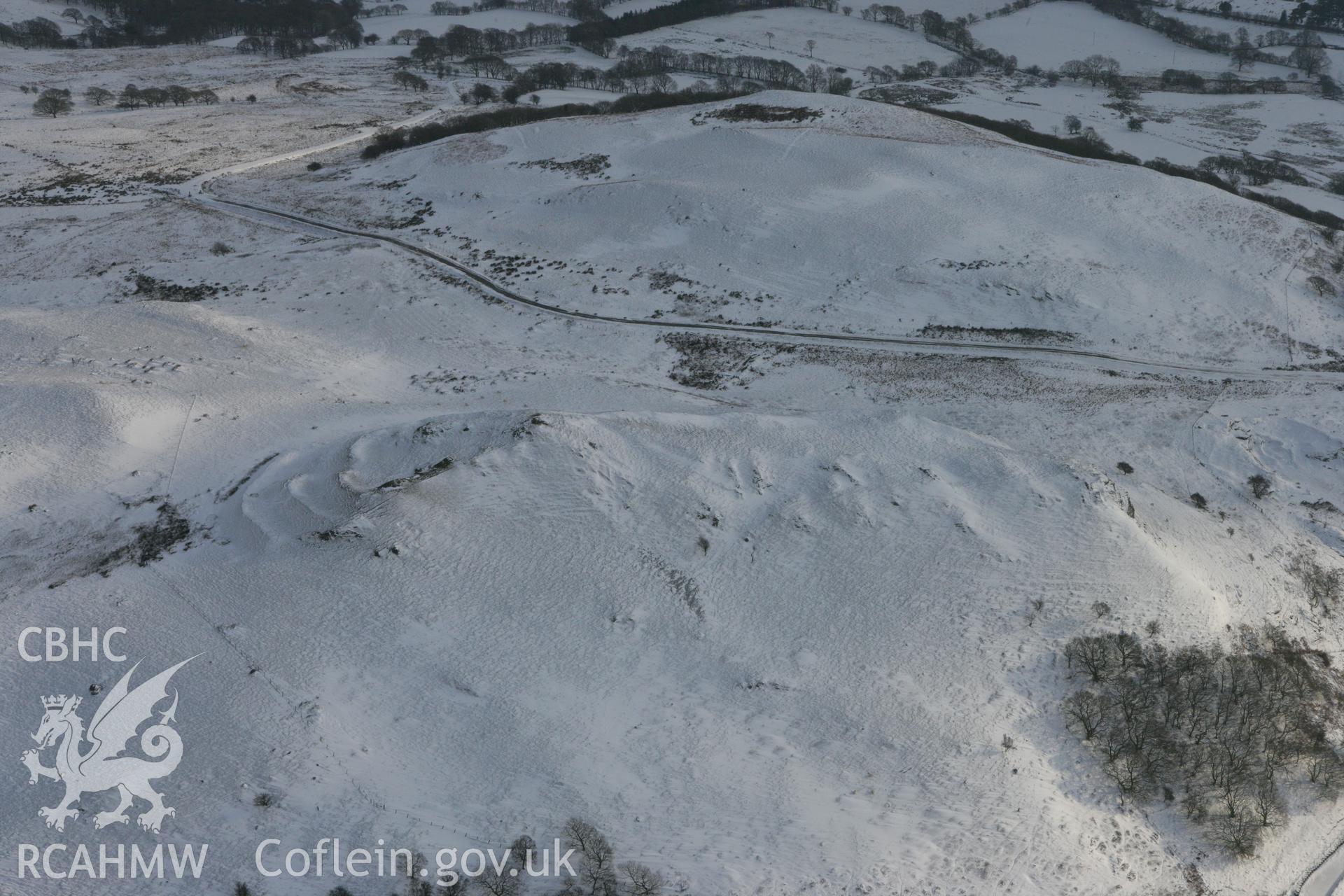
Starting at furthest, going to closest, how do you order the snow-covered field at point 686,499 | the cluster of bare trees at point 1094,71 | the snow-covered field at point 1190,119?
1. the cluster of bare trees at point 1094,71
2. the snow-covered field at point 1190,119
3. the snow-covered field at point 686,499

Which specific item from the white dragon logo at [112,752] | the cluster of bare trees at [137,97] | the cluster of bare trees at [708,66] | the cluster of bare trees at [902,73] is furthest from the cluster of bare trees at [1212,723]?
the cluster of bare trees at [137,97]

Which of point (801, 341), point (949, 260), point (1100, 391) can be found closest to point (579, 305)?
point (801, 341)

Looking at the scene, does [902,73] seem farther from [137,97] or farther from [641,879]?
[641,879]

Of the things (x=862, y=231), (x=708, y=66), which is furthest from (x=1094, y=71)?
(x=862, y=231)

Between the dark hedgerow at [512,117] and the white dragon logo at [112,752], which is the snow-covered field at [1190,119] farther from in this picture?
the white dragon logo at [112,752]

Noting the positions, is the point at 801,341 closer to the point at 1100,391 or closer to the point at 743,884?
the point at 1100,391
